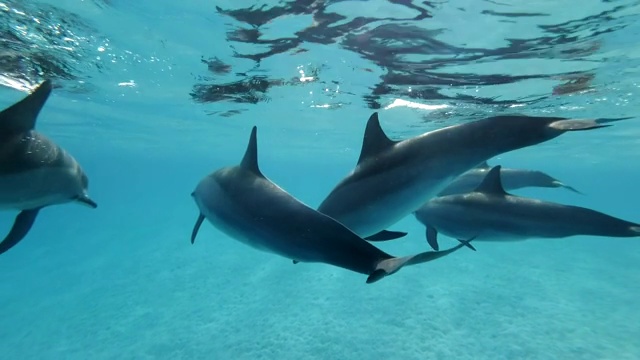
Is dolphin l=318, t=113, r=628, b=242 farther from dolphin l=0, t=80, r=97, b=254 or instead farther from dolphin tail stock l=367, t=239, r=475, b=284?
dolphin l=0, t=80, r=97, b=254

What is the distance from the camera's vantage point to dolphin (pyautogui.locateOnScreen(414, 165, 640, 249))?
173 inches

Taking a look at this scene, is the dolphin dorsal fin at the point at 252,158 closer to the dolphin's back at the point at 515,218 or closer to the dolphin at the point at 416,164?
the dolphin at the point at 416,164

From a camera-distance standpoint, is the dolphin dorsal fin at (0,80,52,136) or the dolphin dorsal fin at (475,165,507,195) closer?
the dolphin dorsal fin at (0,80,52,136)

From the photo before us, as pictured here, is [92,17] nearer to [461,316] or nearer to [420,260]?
[420,260]

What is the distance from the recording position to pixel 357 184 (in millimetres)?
4484

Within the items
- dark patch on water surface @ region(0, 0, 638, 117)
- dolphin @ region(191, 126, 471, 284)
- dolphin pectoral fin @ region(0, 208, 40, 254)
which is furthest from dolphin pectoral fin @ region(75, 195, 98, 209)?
dark patch on water surface @ region(0, 0, 638, 117)

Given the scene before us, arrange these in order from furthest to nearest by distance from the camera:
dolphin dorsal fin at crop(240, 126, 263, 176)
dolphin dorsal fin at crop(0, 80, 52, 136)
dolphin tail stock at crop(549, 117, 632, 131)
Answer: dolphin dorsal fin at crop(240, 126, 263, 176)
dolphin dorsal fin at crop(0, 80, 52, 136)
dolphin tail stock at crop(549, 117, 632, 131)

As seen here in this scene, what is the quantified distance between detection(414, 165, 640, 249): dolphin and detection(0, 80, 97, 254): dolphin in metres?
5.71

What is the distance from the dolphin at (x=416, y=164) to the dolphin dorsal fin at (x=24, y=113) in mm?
3517

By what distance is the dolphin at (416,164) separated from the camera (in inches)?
156

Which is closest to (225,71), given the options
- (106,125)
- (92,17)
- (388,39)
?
(92,17)

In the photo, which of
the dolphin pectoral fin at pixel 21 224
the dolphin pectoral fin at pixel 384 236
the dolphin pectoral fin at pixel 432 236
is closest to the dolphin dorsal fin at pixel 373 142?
the dolphin pectoral fin at pixel 384 236

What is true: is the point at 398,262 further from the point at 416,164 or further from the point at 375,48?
the point at 375,48

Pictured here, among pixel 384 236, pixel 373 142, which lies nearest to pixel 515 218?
pixel 384 236
